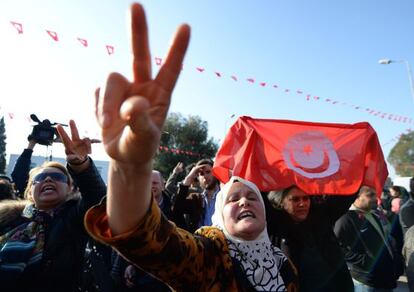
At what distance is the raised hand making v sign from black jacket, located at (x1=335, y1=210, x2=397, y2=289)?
319 centimetres

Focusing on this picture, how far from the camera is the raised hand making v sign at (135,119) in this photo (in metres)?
1.01

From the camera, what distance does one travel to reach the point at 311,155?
12.3 feet

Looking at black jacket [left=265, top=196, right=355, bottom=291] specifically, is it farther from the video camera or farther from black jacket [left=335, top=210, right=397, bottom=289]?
the video camera

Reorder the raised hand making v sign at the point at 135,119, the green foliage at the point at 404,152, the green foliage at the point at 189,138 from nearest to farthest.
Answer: the raised hand making v sign at the point at 135,119 → the green foliage at the point at 189,138 → the green foliage at the point at 404,152

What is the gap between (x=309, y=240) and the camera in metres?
2.60

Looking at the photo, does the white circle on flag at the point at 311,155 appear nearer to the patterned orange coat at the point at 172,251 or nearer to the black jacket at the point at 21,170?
the patterned orange coat at the point at 172,251

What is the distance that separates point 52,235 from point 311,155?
2588 mm

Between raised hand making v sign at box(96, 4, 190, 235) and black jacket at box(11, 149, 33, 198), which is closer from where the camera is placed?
raised hand making v sign at box(96, 4, 190, 235)

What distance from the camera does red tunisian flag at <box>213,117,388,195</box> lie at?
11.6 feet

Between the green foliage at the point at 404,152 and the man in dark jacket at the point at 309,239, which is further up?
the man in dark jacket at the point at 309,239

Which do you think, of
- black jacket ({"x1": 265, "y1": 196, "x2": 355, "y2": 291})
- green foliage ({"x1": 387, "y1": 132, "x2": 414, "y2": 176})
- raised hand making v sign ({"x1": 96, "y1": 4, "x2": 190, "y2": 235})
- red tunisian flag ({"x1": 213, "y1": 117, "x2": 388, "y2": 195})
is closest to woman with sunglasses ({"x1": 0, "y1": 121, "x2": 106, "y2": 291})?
raised hand making v sign ({"x1": 96, "y1": 4, "x2": 190, "y2": 235})

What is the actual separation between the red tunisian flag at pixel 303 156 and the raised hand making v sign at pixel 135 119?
98.5 inches

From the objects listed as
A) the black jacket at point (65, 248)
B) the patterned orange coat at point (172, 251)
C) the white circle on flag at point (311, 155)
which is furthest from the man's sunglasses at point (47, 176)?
the white circle on flag at point (311, 155)

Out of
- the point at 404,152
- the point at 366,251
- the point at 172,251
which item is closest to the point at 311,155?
the point at 366,251
